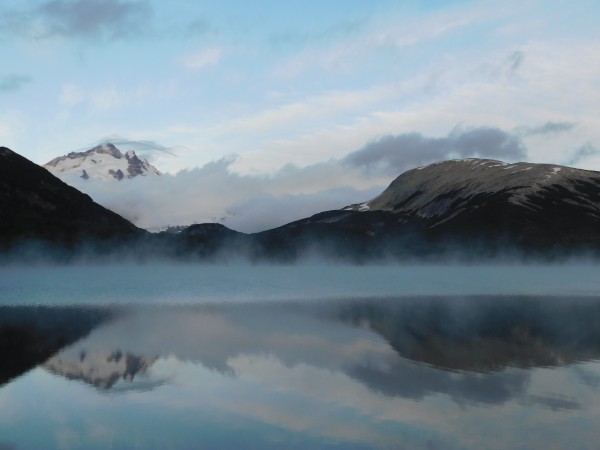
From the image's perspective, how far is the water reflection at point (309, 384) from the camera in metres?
25.1

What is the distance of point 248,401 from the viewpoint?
3072cm

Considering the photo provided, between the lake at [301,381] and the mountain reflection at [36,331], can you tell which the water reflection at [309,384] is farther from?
the mountain reflection at [36,331]

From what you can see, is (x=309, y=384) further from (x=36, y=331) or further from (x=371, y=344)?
(x=36, y=331)

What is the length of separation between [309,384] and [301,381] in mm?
940

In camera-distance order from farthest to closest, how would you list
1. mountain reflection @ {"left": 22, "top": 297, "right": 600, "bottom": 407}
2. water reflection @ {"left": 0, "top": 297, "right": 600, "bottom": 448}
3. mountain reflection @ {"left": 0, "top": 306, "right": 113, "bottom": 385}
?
mountain reflection @ {"left": 0, "top": 306, "right": 113, "bottom": 385}
mountain reflection @ {"left": 22, "top": 297, "right": 600, "bottom": 407}
water reflection @ {"left": 0, "top": 297, "right": 600, "bottom": 448}

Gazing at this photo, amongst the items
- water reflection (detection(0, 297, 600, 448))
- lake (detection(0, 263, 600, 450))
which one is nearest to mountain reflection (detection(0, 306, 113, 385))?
lake (detection(0, 263, 600, 450))

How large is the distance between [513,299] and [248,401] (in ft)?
215

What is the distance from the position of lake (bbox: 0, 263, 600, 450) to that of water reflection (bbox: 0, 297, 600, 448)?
0.11m

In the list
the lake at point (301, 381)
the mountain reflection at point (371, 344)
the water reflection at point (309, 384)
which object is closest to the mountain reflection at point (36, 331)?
the lake at point (301, 381)

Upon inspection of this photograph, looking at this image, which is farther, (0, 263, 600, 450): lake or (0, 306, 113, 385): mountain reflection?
(0, 306, 113, 385): mountain reflection

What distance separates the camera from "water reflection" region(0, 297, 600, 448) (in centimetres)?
2506

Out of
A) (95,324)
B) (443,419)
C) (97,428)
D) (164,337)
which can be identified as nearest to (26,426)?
(97,428)

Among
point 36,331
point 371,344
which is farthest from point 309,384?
point 36,331

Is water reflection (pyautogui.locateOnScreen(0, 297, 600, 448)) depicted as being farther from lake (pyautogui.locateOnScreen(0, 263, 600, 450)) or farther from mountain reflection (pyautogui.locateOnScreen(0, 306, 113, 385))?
mountain reflection (pyautogui.locateOnScreen(0, 306, 113, 385))
